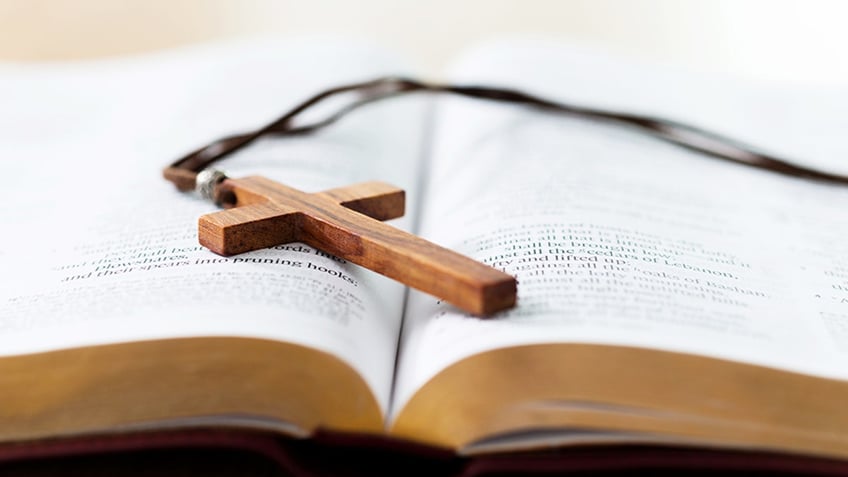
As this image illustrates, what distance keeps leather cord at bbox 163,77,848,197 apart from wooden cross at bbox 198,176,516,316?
0.13 meters

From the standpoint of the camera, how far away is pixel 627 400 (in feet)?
1.80

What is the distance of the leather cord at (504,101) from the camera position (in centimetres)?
94

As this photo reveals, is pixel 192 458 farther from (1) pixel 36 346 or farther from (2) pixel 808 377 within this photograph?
(2) pixel 808 377

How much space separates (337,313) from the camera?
0.63m

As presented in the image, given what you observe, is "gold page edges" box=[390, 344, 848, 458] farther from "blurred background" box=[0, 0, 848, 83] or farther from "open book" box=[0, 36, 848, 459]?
"blurred background" box=[0, 0, 848, 83]

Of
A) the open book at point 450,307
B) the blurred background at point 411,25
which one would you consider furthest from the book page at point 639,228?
the blurred background at point 411,25

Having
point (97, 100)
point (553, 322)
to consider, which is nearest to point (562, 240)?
point (553, 322)

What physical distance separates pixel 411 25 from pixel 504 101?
3.10ft

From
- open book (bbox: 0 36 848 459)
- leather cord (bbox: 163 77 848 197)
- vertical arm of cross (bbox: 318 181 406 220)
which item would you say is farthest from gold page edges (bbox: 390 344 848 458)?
leather cord (bbox: 163 77 848 197)

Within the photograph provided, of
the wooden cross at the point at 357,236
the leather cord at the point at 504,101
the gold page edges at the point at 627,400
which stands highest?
the leather cord at the point at 504,101

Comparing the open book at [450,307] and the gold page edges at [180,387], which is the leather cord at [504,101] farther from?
the gold page edges at [180,387]

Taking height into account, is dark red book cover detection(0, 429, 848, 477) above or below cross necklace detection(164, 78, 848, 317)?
below

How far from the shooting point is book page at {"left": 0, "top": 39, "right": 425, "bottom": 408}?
24.1 inches

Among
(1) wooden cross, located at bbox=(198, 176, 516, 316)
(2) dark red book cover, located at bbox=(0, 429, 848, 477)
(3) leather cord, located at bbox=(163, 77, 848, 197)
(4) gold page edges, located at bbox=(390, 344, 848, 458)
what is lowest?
(2) dark red book cover, located at bbox=(0, 429, 848, 477)
